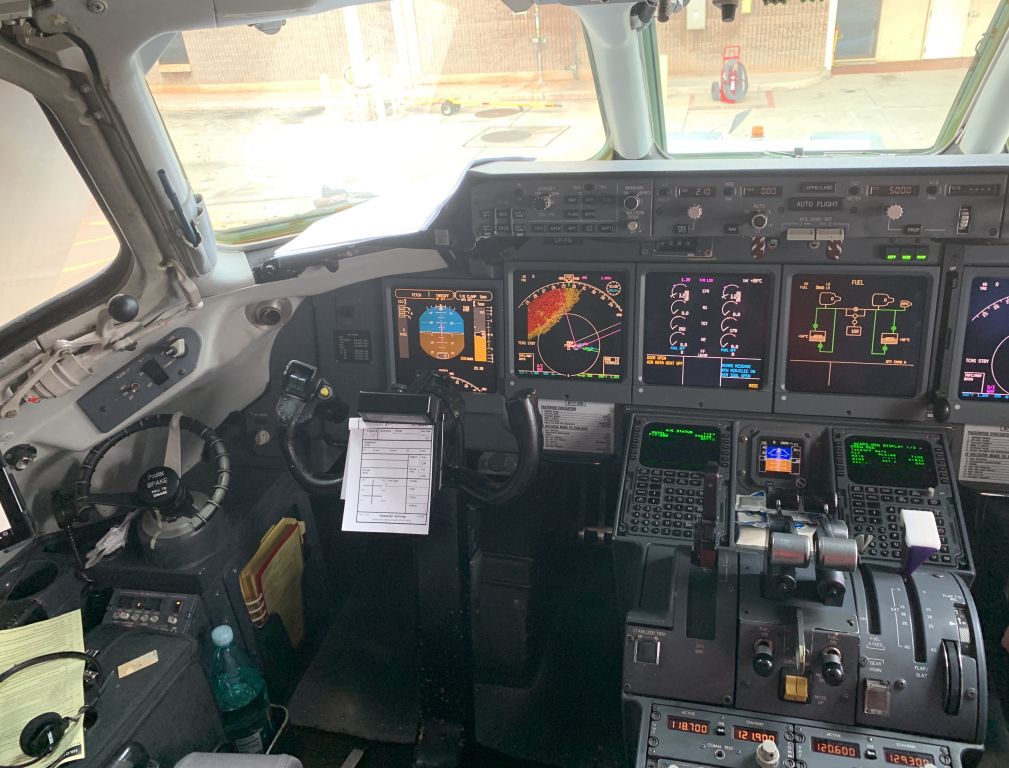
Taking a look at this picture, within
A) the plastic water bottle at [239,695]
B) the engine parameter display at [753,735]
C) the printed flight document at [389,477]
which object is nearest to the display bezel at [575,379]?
the printed flight document at [389,477]

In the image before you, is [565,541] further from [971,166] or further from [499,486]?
[971,166]

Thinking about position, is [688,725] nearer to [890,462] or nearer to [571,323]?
[890,462]

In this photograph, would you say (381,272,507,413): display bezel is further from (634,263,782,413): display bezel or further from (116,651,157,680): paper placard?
(116,651,157,680): paper placard

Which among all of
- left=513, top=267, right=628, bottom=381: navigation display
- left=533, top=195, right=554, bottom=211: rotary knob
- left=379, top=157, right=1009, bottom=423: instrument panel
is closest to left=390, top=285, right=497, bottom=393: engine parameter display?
left=379, top=157, right=1009, bottom=423: instrument panel

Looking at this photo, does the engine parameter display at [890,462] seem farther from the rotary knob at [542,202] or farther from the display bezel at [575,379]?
the rotary knob at [542,202]

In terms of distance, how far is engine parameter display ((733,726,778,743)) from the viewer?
66.5 inches

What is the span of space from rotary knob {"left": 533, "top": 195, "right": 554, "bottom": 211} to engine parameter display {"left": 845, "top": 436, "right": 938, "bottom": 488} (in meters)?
1.03

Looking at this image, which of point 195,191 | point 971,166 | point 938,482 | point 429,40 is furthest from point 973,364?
point 195,191

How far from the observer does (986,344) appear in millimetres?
2057

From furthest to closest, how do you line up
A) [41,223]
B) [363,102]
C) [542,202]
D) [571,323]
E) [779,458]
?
[363,102] → [571,323] → [779,458] → [542,202] → [41,223]

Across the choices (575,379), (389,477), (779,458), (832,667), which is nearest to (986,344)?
(779,458)

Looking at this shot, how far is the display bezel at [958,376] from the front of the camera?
2018mm

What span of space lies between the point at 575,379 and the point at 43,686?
153cm

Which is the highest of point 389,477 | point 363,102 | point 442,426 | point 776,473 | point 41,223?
point 363,102
